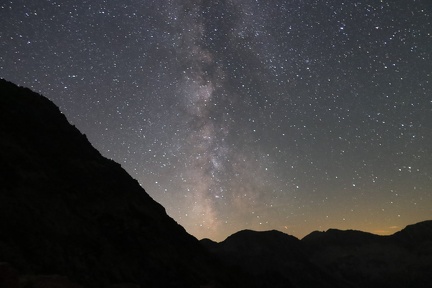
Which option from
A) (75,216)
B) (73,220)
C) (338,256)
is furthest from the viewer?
(338,256)

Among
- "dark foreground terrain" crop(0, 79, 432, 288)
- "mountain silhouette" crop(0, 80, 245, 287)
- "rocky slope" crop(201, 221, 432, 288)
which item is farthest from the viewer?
"rocky slope" crop(201, 221, 432, 288)

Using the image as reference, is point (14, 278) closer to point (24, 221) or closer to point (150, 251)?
point (24, 221)

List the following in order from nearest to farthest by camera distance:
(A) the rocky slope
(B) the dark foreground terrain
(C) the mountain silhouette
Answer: (B) the dark foreground terrain, (C) the mountain silhouette, (A) the rocky slope

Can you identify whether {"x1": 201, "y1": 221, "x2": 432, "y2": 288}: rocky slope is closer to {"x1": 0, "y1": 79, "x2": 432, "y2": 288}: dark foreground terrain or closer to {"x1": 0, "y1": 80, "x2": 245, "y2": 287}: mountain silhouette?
{"x1": 0, "y1": 79, "x2": 432, "y2": 288}: dark foreground terrain

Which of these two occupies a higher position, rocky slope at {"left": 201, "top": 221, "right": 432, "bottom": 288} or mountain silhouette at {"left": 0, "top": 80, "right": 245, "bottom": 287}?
rocky slope at {"left": 201, "top": 221, "right": 432, "bottom": 288}

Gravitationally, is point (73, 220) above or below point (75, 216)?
below

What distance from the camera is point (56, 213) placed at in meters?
22.7

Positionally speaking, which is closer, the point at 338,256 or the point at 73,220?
the point at 73,220

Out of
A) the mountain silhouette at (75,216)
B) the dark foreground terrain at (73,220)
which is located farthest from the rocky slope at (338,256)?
the mountain silhouette at (75,216)

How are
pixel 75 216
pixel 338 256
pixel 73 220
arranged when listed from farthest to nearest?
pixel 338 256 → pixel 75 216 → pixel 73 220

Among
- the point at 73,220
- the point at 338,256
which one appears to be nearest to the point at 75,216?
the point at 73,220

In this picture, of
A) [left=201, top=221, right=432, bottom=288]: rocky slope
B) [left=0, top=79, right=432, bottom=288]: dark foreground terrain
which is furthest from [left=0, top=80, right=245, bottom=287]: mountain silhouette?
[left=201, top=221, right=432, bottom=288]: rocky slope

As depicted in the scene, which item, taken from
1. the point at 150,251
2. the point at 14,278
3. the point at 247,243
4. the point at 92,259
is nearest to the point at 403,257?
the point at 247,243

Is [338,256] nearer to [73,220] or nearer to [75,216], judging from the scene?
[75,216]
